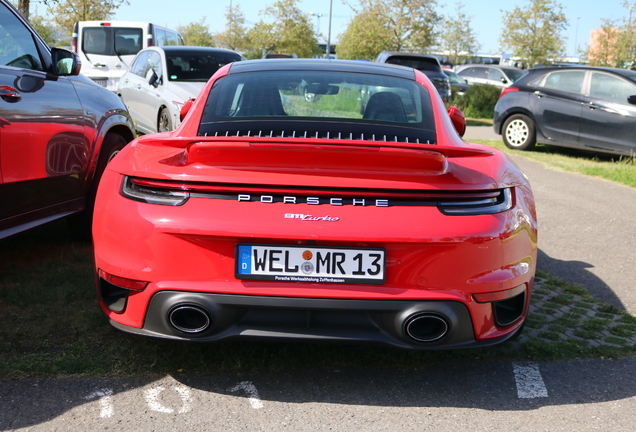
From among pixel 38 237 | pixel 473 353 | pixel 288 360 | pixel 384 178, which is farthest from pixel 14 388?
pixel 38 237

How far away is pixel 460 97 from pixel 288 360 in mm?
19827

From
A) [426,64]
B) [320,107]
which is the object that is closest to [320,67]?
[320,107]

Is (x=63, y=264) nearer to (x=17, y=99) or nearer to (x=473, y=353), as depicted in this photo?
(x=17, y=99)

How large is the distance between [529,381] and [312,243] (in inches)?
51.6

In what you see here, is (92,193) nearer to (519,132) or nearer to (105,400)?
(105,400)

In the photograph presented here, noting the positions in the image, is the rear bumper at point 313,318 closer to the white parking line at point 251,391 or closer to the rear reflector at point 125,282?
the rear reflector at point 125,282

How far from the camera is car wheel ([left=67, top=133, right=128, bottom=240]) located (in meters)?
5.07

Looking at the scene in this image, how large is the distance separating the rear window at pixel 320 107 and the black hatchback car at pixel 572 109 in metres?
8.39

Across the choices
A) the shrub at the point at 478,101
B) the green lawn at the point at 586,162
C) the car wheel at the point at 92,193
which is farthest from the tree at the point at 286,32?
the car wheel at the point at 92,193

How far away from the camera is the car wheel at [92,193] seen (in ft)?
16.6

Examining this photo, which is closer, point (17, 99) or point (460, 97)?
point (17, 99)

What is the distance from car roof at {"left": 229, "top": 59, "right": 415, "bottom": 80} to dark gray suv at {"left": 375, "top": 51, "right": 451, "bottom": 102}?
13293mm

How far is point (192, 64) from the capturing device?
10.8 meters

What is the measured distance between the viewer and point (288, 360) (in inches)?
130
